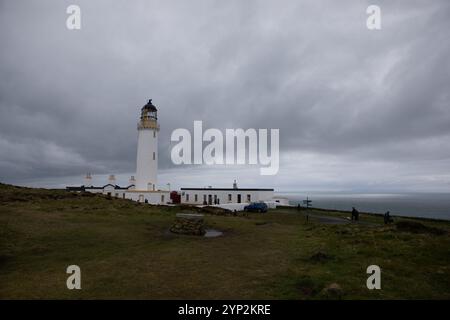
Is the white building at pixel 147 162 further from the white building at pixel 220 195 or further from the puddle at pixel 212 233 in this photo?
the puddle at pixel 212 233

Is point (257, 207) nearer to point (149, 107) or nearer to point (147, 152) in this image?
point (147, 152)

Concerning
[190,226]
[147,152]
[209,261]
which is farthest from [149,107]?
[209,261]

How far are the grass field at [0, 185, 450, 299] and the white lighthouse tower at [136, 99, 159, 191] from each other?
23856 mm

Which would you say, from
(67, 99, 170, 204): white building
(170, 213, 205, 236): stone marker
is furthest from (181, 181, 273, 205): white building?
(170, 213, 205, 236): stone marker

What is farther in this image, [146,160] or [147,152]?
[147,152]

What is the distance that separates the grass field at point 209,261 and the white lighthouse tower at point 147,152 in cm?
2386

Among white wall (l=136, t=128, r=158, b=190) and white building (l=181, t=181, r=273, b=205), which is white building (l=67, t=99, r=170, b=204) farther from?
white building (l=181, t=181, r=273, b=205)

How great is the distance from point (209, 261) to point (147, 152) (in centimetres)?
3584

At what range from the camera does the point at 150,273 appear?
11.7 metres

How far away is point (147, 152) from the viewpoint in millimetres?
47031

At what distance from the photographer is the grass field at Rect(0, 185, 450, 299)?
9906 millimetres

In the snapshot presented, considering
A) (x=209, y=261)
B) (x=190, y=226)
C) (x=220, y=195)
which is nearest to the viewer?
(x=209, y=261)
